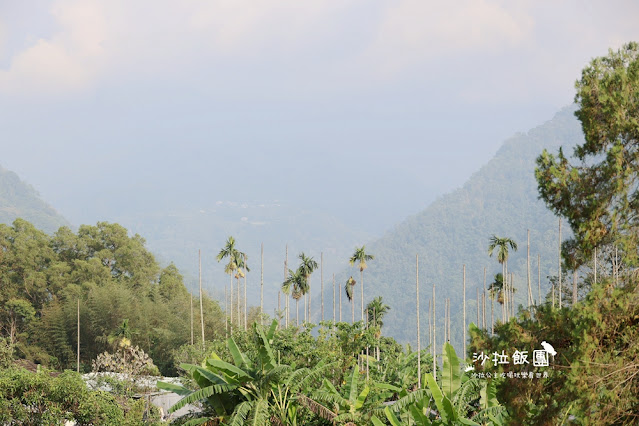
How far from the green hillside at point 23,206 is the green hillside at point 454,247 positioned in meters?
68.4

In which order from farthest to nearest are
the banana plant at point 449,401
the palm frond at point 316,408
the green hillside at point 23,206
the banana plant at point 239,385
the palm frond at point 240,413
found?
the green hillside at point 23,206
the palm frond at point 316,408
the banana plant at point 239,385
the palm frond at point 240,413
the banana plant at point 449,401

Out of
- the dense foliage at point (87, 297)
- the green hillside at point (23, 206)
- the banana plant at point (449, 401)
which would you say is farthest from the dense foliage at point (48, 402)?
the green hillside at point (23, 206)

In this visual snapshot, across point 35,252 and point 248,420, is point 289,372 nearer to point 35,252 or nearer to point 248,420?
point 248,420

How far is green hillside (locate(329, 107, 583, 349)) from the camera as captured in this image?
5723 inches

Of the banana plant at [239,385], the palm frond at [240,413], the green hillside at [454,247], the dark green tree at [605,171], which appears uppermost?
the green hillside at [454,247]

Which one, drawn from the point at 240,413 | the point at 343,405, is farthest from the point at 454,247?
the point at 240,413

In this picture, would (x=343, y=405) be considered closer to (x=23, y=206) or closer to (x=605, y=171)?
(x=605, y=171)

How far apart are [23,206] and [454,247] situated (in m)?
104

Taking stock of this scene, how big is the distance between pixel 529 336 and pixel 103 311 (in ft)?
142

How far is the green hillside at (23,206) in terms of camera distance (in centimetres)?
16562

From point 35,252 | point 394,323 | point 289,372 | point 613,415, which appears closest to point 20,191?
point 394,323

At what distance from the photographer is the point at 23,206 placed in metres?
182

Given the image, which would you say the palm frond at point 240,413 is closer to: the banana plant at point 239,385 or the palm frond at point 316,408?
the banana plant at point 239,385

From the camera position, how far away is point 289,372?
1961 centimetres
